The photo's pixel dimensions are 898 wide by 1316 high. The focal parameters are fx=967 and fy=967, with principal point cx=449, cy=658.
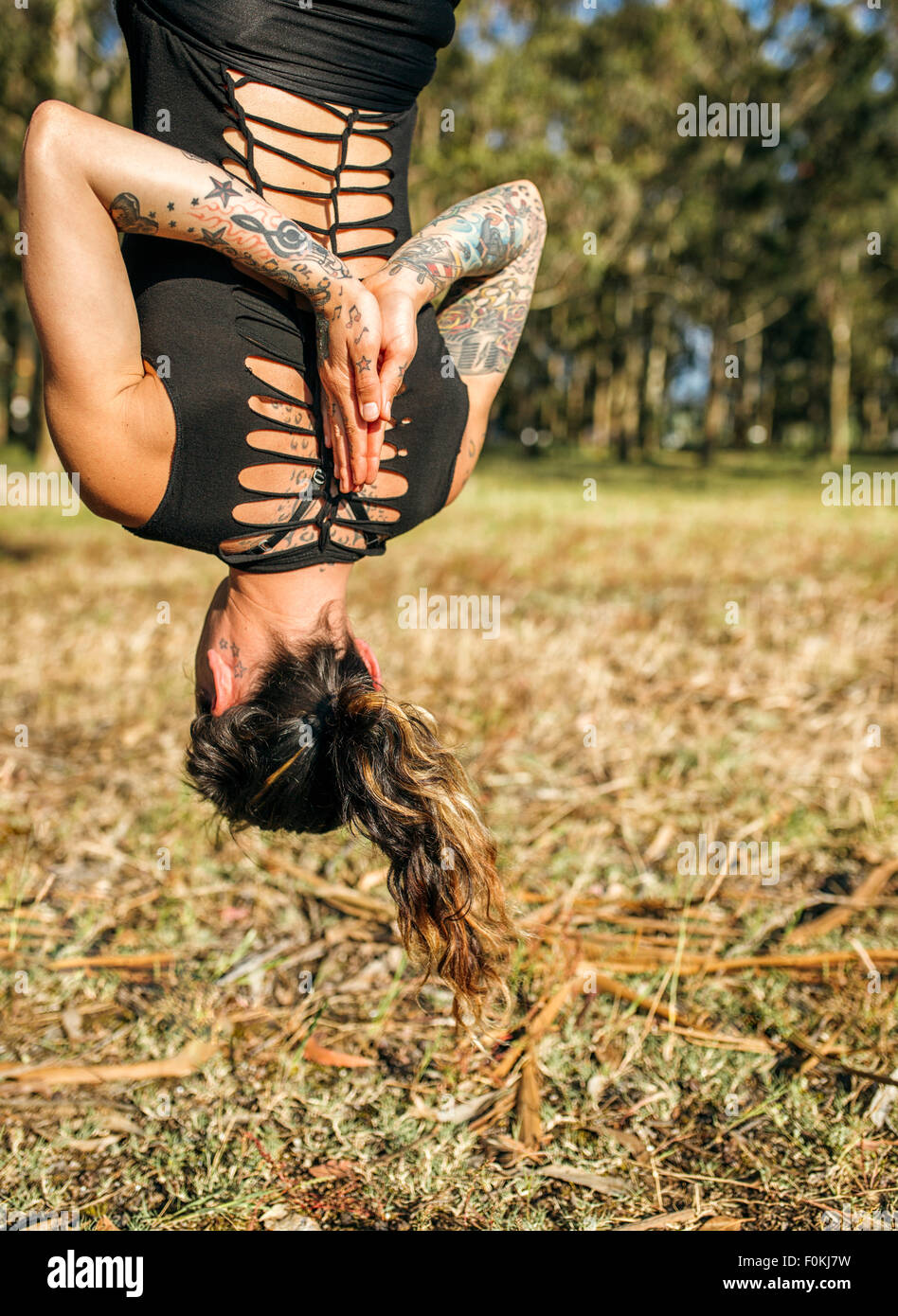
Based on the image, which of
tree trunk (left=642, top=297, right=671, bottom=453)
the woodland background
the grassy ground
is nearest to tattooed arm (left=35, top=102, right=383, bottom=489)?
the grassy ground

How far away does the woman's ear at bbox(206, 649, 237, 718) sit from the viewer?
86.4 inches

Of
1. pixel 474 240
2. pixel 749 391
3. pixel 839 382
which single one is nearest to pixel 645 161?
pixel 839 382

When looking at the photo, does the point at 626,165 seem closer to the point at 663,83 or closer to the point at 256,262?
the point at 663,83

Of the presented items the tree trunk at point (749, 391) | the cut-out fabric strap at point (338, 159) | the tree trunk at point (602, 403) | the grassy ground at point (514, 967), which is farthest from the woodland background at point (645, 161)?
the cut-out fabric strap at point (338, 159)

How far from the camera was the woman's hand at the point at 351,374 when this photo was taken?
5.98 ft

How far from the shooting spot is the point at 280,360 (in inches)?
78.1

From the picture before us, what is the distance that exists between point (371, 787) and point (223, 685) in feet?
1.73

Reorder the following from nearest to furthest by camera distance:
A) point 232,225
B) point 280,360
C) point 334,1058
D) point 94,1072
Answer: point 232,225
point 280,360
point 94,1072
point 334,1058

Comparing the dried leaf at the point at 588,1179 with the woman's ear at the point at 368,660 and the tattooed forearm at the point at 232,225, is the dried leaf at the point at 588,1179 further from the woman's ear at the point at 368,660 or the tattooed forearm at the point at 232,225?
the tattooed forearm at the point at 232,225

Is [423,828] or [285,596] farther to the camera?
[285,596]

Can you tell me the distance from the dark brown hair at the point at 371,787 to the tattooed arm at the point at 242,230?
48 cm

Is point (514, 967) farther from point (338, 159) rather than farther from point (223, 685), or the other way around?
point (338, 159)

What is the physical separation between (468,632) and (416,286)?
172 inches

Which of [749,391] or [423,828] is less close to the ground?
[749,391]
